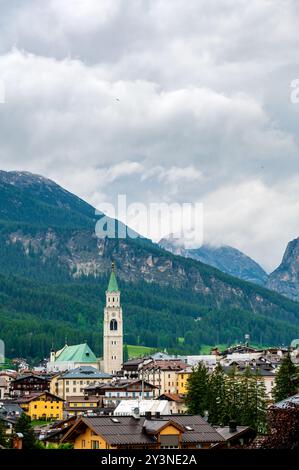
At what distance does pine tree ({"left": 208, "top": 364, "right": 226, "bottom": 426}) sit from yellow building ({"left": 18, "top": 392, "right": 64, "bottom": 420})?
116 feet

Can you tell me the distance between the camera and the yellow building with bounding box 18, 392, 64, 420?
11556 centimetres

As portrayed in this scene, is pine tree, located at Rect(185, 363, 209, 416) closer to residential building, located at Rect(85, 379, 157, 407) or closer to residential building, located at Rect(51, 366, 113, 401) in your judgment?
residential building, located at Rect(85, 379, 157, 407)

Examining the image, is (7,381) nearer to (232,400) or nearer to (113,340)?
(113,340)

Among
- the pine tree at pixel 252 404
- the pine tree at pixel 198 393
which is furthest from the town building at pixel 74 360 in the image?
the pine tree at pixel 252 404

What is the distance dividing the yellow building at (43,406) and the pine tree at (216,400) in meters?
35.5

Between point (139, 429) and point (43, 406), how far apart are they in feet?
237

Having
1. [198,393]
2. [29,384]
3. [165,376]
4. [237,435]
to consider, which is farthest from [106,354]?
[237,435]

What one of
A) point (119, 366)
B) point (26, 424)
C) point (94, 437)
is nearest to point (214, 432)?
point (94, 437)

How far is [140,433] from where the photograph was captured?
4562 cm

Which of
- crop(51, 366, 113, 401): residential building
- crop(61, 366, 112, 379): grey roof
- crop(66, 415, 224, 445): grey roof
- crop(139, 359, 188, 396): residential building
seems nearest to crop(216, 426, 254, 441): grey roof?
crop(66, 415, 224, 445): grey roof
